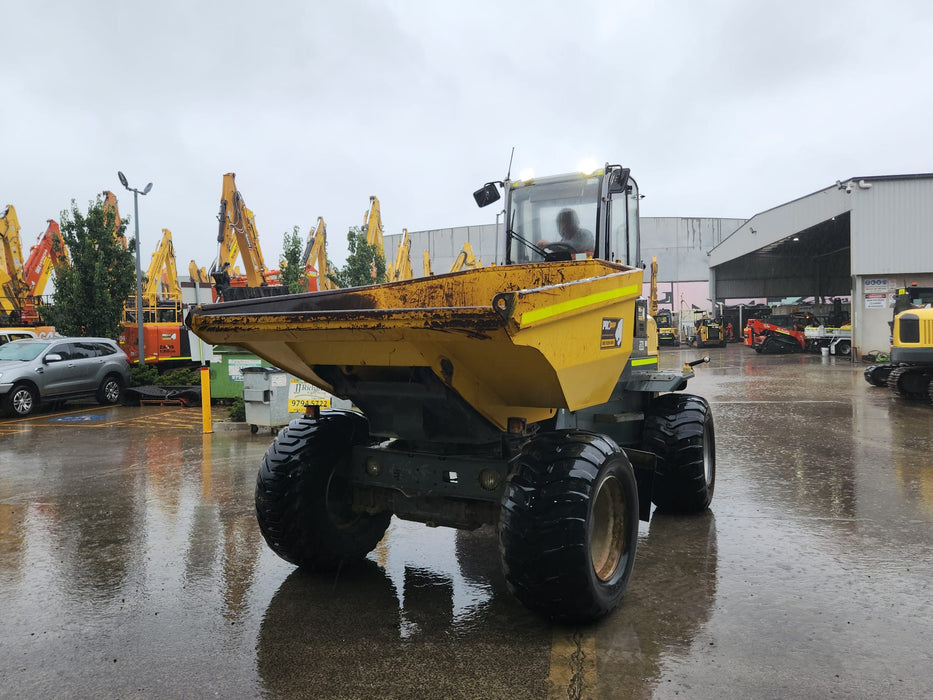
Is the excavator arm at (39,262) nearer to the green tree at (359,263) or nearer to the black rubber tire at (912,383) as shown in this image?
the green tree at (359,263)

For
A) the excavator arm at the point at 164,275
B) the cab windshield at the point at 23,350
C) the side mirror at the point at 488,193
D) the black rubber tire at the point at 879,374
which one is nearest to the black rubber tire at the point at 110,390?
the cab windshield at the point at 23,350

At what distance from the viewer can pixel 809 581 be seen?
427 centimetres

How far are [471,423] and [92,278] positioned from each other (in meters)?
17.5

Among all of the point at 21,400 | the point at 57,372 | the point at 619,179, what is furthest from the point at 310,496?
the point at 57,372

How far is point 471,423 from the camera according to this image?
3.87m

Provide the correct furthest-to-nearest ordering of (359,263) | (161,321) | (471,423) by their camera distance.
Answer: (359,263), (161,321), (471,423)

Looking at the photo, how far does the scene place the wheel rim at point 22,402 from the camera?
43.2ft

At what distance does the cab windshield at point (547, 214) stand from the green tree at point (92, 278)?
50.3 feet

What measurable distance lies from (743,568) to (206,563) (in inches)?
Answer: 142

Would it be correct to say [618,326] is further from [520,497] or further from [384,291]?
[384,291]

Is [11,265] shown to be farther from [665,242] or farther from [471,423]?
[665,242]

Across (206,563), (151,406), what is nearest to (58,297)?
(151,406)

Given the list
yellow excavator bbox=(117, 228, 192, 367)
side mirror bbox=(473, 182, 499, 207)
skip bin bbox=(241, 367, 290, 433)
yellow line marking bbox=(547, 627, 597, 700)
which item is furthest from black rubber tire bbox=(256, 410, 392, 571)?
yellow excavator bbox=(117, 228, 192, 367)

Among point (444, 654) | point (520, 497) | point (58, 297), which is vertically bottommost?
point (444, 654)
